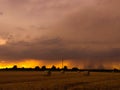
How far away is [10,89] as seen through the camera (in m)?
27.0

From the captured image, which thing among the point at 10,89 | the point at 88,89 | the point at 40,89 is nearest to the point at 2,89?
the point at 10,89

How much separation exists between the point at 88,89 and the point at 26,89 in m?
5.53

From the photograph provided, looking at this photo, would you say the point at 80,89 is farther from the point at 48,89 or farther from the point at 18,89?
the point at 18,89

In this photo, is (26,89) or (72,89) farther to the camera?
(72,89)

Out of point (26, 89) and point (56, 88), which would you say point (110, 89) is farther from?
point (26, 89)

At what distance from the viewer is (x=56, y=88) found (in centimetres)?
2783

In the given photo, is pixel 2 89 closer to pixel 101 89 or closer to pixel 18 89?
pixel 18 89

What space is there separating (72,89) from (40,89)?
10.6ft

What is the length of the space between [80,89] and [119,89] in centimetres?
341

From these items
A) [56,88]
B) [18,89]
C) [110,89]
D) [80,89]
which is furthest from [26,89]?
[110,89]

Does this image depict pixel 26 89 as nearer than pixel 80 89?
Yes

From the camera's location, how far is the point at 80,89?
28.8 metres

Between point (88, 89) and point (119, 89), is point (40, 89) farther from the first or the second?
point (119, 89)

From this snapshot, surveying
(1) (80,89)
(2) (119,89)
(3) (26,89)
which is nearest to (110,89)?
(2) (119,89)
